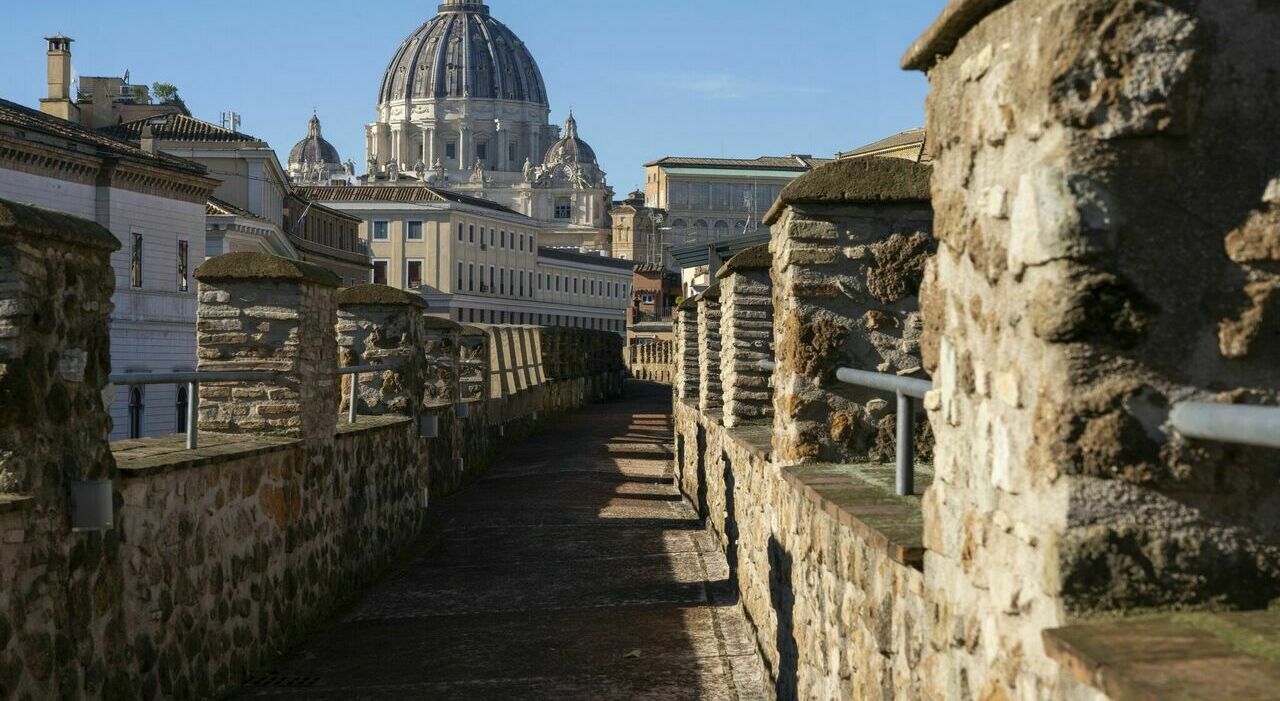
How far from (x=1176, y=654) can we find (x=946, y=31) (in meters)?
1.50

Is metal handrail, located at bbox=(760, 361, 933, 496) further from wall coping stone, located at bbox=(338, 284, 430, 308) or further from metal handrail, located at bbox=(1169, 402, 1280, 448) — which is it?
→ wall coping stone, located at bbox=(338, 284, 430, 308)

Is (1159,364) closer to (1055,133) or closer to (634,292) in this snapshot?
(1055,133)

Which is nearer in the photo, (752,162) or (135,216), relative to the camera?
(135,216)

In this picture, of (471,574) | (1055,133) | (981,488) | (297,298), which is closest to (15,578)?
(981,488)

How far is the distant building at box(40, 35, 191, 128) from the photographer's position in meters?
53.4

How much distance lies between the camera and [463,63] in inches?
6998

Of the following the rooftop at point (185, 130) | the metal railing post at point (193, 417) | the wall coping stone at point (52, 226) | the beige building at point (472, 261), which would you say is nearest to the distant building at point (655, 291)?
the beige building at point (472, 261)

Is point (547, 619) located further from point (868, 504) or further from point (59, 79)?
point (59, 79)

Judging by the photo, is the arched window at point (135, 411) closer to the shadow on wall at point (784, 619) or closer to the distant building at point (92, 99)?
the distant building at point (92, 99)

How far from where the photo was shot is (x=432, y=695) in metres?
7.65

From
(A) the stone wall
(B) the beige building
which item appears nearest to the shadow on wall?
(A) the stone wall

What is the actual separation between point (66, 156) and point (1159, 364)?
120 ft

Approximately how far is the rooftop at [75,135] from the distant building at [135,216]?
0.13 feet

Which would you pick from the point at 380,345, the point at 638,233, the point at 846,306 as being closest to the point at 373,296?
the point at 380,345
